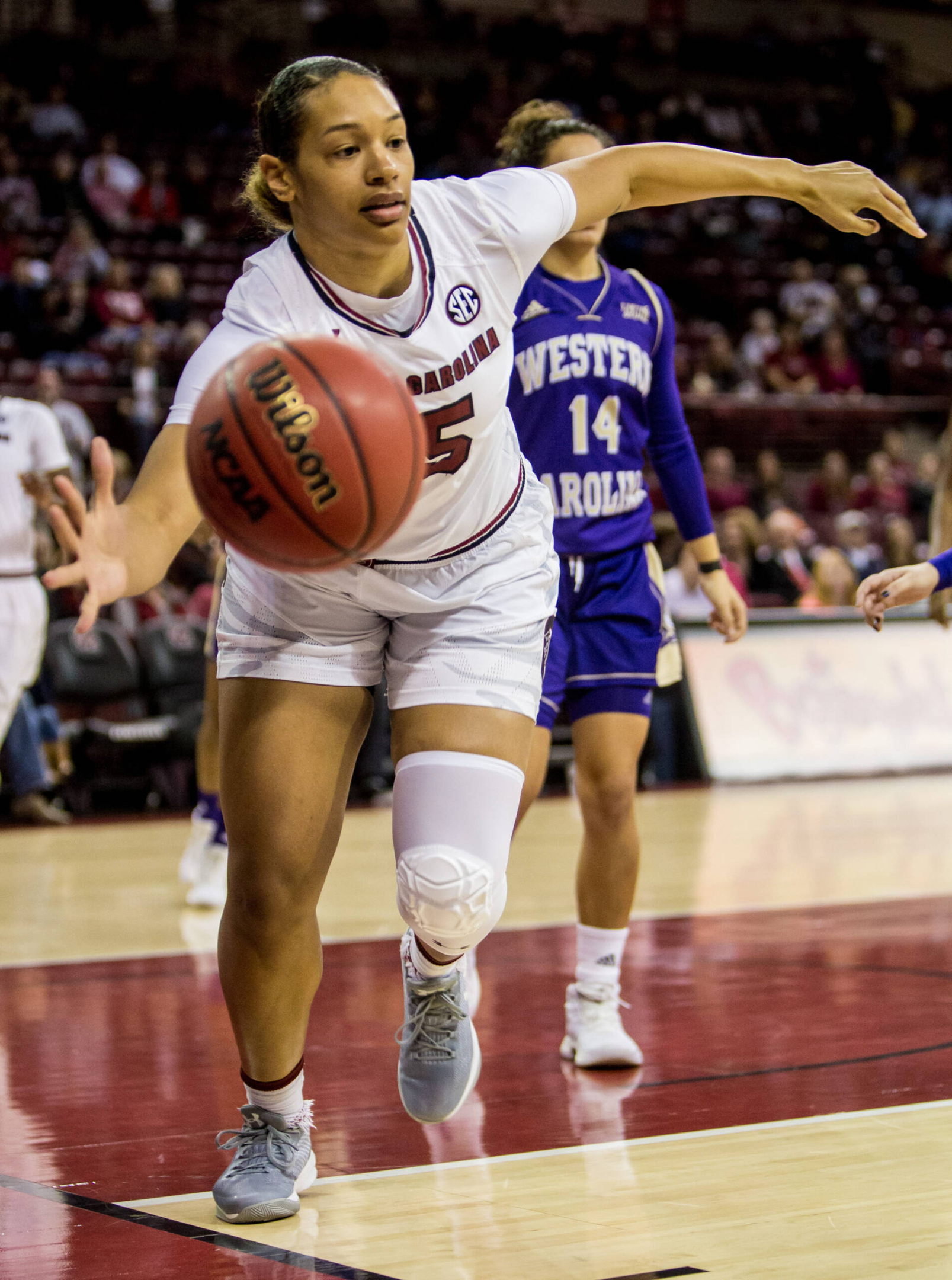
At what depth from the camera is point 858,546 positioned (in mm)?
13000

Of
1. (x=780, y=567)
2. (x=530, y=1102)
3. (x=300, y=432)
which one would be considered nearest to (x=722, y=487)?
(x=780, y=567)

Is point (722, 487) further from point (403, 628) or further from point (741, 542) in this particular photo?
point (403, 628)

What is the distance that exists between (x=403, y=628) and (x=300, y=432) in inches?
23.6

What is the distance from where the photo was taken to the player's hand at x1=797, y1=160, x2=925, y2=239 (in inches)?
121

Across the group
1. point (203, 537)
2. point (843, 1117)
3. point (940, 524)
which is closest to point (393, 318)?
point (843, 1117)

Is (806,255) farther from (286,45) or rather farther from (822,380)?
(286,45)

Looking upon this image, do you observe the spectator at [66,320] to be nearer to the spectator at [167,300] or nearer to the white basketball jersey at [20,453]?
the spectator at [167,300]

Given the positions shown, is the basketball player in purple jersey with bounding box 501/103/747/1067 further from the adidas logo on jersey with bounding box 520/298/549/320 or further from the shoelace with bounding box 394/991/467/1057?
the shoelace with bounding box 394/991/467/1057

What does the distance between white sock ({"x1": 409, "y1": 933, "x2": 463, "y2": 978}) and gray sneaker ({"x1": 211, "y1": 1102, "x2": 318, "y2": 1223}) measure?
12.5 inches

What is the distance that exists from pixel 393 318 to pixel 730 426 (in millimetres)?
12844

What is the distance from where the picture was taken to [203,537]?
5.94 metres

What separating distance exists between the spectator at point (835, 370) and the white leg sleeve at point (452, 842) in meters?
14.7

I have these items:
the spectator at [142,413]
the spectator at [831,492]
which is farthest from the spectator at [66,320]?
the spectator at [831,492]

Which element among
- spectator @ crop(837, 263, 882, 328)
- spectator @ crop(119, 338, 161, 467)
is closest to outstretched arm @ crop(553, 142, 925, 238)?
spectator @ crop(119, 338, 161, 467)
